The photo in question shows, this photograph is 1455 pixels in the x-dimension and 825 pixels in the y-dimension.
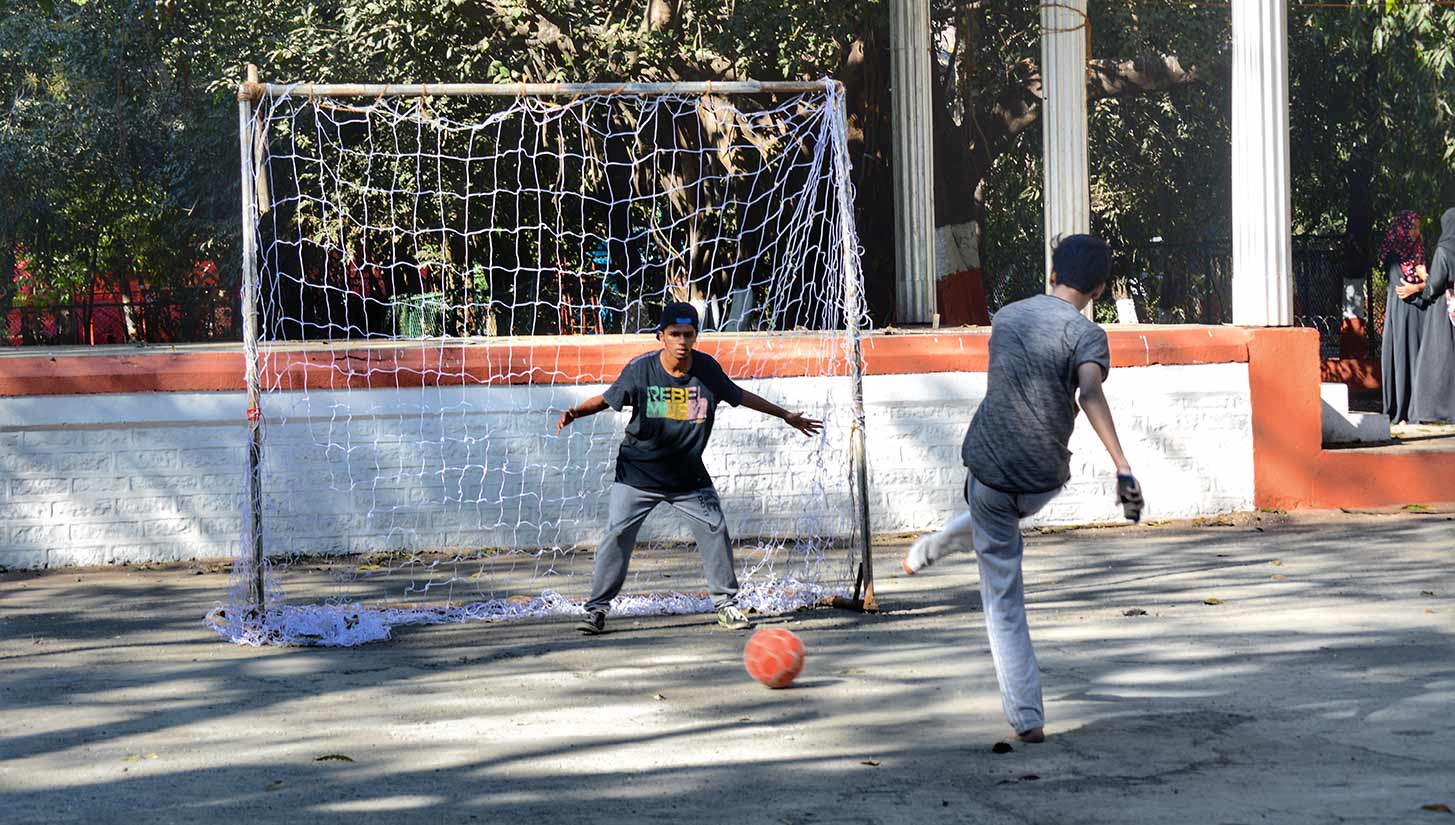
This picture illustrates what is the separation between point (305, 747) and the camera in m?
6.29

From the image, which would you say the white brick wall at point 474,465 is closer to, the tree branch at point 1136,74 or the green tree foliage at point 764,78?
the green tree foliage at point 764,78

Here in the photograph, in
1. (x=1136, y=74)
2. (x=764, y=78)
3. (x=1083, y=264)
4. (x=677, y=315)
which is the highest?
(x=1136, y=74)

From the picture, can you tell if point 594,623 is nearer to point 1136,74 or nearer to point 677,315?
point 677,315

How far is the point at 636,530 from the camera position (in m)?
8.48

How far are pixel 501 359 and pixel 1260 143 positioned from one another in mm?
6082

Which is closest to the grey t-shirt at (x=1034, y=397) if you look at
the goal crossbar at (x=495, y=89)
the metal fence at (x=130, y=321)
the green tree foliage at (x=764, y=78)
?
the goal crossbar at (x=495, y=89)

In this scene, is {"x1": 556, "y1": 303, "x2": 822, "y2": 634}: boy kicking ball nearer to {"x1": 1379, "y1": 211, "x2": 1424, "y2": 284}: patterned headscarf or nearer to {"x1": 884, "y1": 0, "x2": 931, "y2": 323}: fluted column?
{"x1": 884, "y1": 0, "x2": 931, "y2": 323}: fluted column

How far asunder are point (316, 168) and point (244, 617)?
501 inches

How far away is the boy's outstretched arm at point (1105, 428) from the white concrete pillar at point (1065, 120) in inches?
339

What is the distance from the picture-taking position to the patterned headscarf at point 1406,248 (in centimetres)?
1571

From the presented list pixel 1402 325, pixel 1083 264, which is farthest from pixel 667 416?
pixel 1402 325

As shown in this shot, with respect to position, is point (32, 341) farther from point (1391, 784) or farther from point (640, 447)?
point (1391, 784)

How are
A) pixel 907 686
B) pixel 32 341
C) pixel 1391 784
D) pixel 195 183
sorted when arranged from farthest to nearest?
pixel 32 341, pixel 195 183, pixel 907 686, pixel 1391 784

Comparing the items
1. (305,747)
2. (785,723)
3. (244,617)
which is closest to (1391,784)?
(785,723)
